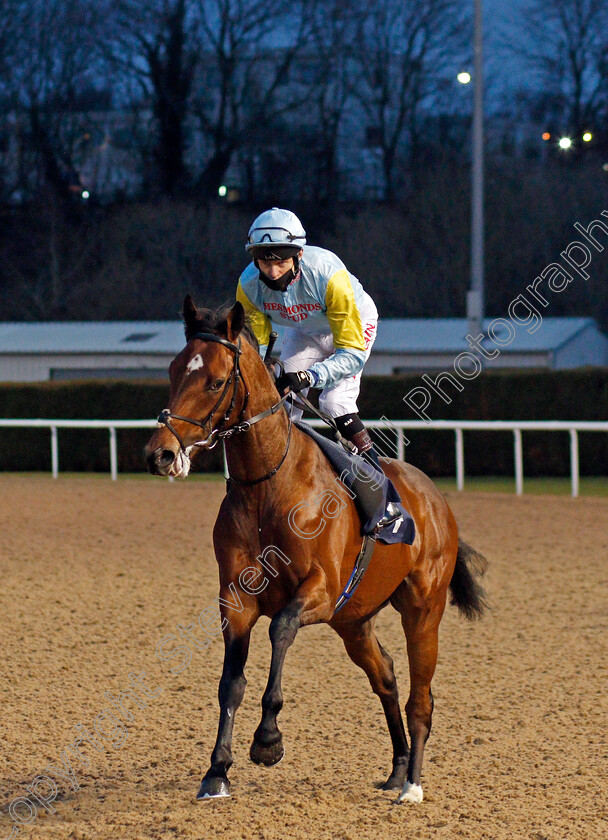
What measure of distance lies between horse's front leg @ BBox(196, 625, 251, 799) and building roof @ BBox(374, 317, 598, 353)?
14.1m

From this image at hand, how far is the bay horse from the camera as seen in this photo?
3020 mm

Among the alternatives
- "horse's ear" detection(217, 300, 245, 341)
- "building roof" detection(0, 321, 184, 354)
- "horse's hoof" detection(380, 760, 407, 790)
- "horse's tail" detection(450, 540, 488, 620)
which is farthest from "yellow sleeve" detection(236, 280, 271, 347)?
"building roof" detection(0, 321, 184, 354)

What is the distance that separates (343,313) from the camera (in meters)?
3.53

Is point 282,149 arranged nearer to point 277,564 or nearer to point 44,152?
point 44,152

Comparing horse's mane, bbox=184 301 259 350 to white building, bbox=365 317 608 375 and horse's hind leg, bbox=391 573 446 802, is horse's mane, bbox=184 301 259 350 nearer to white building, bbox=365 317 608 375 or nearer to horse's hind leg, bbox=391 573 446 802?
horse's hind leg, bbox=391 573 446 802

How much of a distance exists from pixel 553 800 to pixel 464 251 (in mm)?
23076

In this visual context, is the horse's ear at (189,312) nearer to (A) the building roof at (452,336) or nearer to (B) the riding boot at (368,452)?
(B) the riding boot at (368,452)

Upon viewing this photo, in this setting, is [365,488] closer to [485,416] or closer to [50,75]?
[485,416]

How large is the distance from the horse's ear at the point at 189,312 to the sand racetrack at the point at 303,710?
1552mm

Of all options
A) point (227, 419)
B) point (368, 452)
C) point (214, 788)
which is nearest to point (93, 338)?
point (368, 452)

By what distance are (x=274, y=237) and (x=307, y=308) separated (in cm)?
32

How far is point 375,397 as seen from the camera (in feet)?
45.7

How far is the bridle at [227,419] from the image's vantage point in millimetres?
2898

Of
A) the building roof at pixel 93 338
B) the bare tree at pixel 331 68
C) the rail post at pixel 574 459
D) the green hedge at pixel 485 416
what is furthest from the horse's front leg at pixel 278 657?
the bare tree at pixel 331 68
